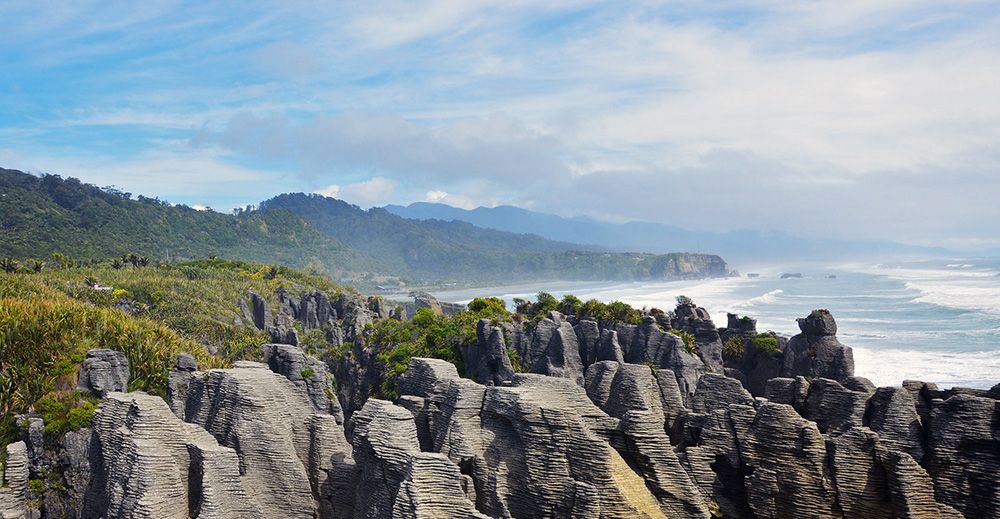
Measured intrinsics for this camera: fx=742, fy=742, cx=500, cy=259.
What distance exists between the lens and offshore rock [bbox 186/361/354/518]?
15.5 m

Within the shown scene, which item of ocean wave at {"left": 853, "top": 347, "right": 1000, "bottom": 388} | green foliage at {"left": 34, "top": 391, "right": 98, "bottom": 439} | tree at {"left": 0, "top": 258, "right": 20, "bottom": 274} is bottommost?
ocean wave at {"left": 853, "top": 347, "right": 1000, "bottom": 388}

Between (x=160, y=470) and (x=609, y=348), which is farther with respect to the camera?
(x=609, y=348)

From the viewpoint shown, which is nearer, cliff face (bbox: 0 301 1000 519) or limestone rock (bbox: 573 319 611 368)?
cliff face (bbox: 0 301 1000 519)

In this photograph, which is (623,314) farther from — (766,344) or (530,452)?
(530,452)

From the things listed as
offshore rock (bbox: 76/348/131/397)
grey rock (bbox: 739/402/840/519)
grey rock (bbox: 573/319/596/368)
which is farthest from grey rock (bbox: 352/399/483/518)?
grey rock (bbox: 573/319/596/368)

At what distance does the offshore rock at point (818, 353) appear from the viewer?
104ft

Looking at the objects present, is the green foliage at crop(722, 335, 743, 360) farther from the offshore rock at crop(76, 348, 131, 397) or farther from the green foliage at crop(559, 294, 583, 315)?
the offshore rock at crop(76, 348, 131, 397)

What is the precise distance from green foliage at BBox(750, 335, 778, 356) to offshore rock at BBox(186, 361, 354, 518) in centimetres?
2374

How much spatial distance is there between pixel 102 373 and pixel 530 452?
13184 mm

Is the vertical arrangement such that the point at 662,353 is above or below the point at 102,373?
below

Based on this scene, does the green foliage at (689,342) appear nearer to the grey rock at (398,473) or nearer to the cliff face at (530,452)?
the cliff face at (530,452)

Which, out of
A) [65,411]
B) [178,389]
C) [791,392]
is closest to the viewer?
[65,411]

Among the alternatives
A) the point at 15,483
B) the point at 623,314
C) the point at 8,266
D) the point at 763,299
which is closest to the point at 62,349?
the point at 15,483

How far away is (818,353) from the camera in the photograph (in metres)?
32.0
